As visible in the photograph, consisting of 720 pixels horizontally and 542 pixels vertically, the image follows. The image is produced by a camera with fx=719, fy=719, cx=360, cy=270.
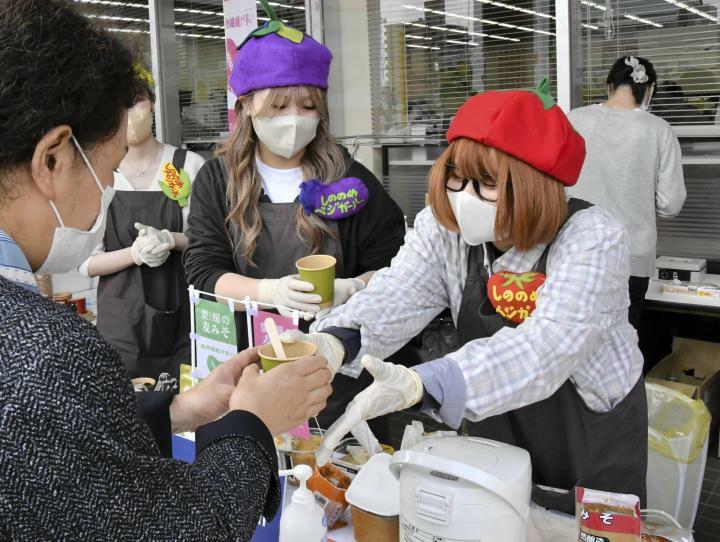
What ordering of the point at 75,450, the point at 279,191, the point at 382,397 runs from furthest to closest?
the point at 279,191 < the point at 382,397 < the point at 75,450

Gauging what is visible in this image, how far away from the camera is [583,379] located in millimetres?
1499

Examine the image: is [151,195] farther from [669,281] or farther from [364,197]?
[669,281]

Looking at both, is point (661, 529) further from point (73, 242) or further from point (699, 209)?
point (699, 209)

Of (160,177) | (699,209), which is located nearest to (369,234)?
(160,177)

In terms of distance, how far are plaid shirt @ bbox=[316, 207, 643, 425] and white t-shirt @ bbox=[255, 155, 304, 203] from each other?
2.03 feet

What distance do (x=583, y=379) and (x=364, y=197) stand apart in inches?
40.0

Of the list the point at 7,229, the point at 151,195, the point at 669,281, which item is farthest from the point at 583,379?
the point at 669,281

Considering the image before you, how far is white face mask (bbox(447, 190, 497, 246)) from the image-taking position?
1514 mm

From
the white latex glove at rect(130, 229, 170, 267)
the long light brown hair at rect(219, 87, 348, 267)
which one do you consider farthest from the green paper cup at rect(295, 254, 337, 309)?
the white latex glove at rect(130, 229, 170, 267)

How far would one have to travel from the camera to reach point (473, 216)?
1530mm

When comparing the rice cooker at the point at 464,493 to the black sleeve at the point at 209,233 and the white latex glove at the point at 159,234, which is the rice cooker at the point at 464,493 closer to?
the black sleeve at the point at 209,233

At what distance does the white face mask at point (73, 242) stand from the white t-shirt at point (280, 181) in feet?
3.74

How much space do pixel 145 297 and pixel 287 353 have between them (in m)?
1.54

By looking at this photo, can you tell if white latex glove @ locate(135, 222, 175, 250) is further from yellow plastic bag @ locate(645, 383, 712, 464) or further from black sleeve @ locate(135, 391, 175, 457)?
yellow plastic bag @ locate(645, 383, 712, 464)
